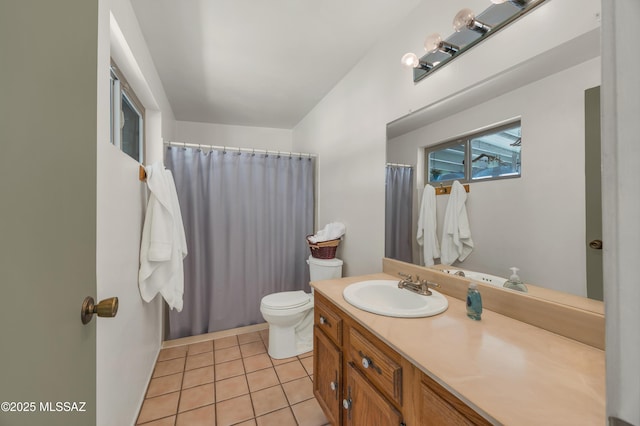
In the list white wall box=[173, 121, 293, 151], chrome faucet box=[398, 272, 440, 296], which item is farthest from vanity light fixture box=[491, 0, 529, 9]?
white wall box=[173, 121, 293, 151]

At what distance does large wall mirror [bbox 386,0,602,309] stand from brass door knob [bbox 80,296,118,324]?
137 cm

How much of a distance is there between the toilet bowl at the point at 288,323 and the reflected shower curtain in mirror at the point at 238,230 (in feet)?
1.68

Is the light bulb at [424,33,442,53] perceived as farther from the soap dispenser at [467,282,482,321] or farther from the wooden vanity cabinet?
the wooden vanity cabinet

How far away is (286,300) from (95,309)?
1.59 metres

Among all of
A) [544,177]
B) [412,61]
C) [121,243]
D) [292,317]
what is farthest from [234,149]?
[544,177]

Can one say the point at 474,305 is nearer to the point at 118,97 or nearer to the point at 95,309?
the point at 95,309

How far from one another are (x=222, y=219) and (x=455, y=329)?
218cm

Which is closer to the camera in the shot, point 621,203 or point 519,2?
point 621,203

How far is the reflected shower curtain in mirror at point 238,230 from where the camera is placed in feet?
7.72

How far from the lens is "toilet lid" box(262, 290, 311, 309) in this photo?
78.8 inches

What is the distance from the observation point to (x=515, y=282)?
998 mm

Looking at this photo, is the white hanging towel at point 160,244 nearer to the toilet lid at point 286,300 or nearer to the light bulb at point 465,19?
the toilet lid at point 286,300

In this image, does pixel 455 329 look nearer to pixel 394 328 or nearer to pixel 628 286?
pixel 394 328

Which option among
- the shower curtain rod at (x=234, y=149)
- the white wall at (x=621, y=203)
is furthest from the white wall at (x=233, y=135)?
the white wall at (x=621, y=203)
